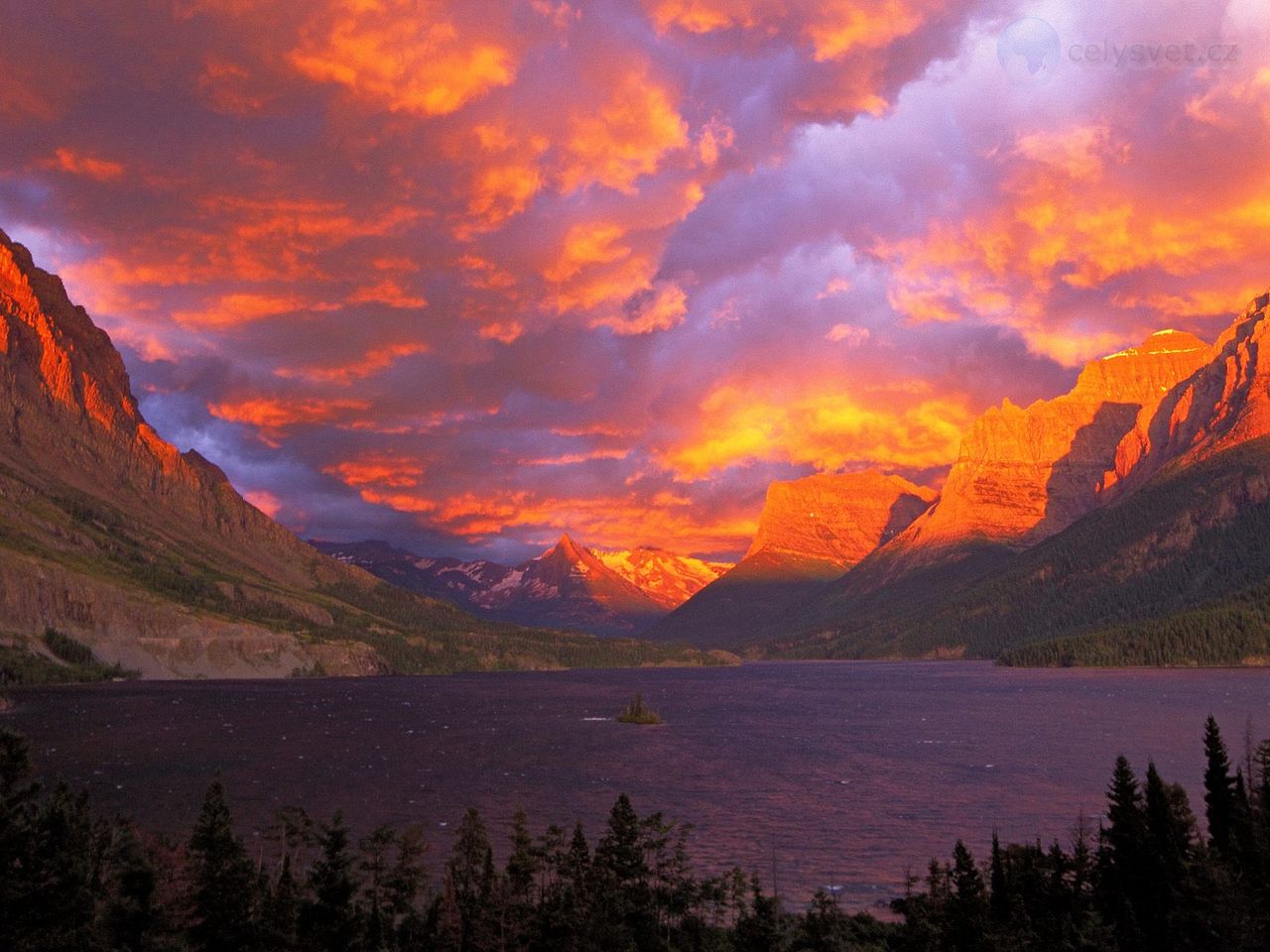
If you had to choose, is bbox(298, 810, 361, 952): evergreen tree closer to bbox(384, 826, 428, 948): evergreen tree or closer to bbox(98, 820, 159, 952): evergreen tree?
bbox(384, 826, 428, 948): evergreen tree

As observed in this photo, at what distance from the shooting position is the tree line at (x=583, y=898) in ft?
215

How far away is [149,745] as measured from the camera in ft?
599

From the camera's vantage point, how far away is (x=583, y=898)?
77875 mm

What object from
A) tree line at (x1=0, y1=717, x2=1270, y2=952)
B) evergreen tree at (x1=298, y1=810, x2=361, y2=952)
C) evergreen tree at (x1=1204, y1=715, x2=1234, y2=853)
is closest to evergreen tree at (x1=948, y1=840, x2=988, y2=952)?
tree line at (x1=0, y1=717, x2=1270, y2=952)

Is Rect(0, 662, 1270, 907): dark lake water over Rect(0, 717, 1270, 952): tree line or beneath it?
beneath

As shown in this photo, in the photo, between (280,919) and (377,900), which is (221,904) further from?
(377,900)

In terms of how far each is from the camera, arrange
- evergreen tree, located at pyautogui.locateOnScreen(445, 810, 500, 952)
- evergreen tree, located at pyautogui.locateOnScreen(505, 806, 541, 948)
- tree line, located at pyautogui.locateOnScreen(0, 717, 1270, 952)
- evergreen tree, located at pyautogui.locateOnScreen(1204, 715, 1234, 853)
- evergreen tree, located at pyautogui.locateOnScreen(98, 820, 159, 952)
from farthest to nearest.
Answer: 1. evergreen tree, located at pyautogui.locateOnScreen(1204, 715, 1234, 853)
2. evergreen tree, located at pyautogui.locateOnScreen(505, 806, 541, 948)
3. evergreen tree, located at pyautogui.locateOnScreen(445, 810, 500, 952)
4. evergreen tree, located at pyautogui.locateOnScreen(98, 820, 159, 952)
5. tree line, located at pyautogui.locateOnScreen(0, 717, 1270, 952)

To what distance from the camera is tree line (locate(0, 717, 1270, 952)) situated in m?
65.4

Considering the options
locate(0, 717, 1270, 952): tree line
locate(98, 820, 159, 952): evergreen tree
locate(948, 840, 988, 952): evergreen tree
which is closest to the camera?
locate(0, 717, 1270, 952): tree line

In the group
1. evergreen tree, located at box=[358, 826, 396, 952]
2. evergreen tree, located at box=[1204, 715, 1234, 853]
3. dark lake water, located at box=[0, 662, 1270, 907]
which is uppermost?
→ evergreen tree, located at box=[1204, 715, 1234, 853]

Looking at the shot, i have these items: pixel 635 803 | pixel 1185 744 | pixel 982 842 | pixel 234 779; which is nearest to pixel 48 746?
pixel 234 779

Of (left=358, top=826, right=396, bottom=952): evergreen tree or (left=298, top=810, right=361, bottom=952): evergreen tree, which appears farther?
(left=358, top=826, right=396, bottom=952): evergreen tree

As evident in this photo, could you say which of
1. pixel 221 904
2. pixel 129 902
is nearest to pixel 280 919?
A: pixel 221 904

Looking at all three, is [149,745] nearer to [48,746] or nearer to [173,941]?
[48,746]
